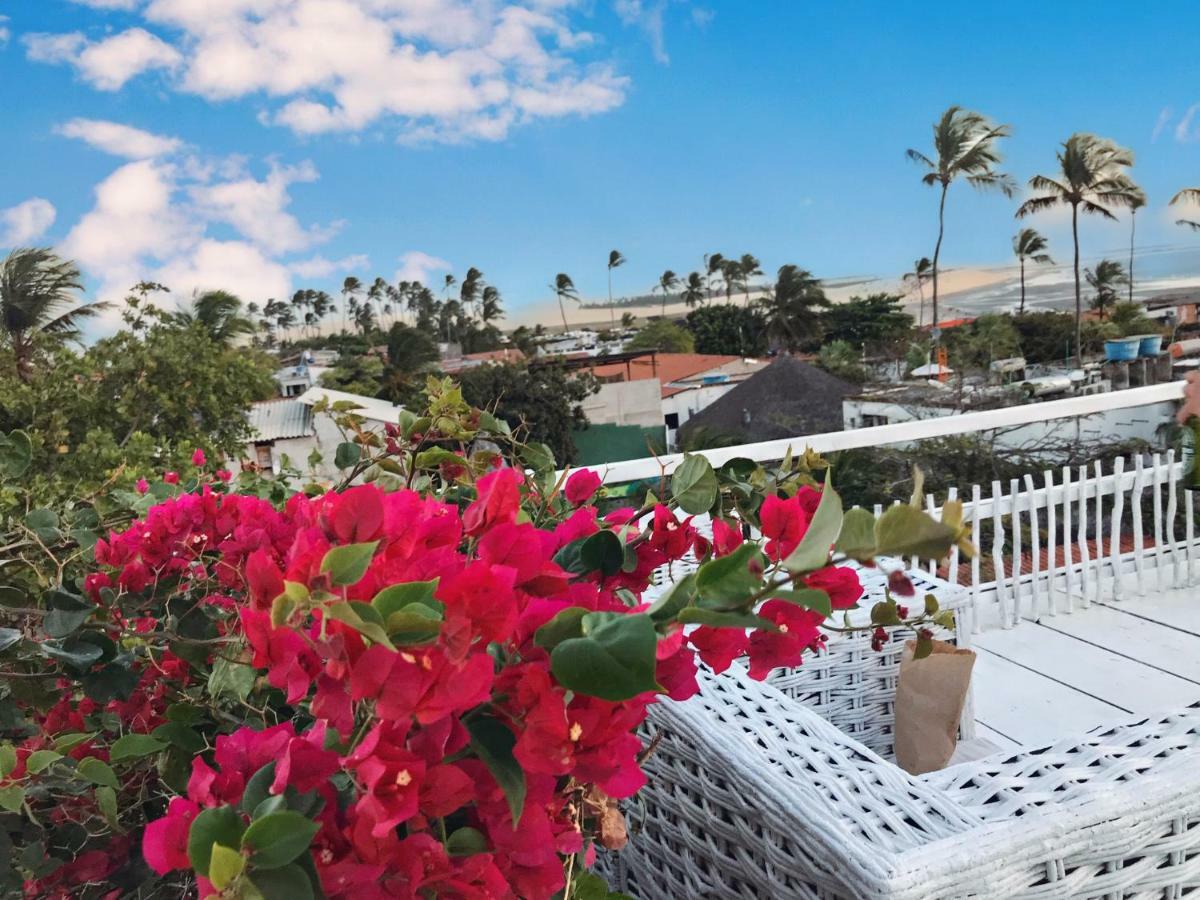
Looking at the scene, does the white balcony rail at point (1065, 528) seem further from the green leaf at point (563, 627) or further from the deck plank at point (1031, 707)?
the green leaf at point (563, 627)

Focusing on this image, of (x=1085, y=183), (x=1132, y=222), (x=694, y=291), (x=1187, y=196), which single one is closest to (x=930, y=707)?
(x=1187, y=196)

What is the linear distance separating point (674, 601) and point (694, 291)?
57.5 metres

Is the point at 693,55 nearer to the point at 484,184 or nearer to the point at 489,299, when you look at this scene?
the point at 484,184

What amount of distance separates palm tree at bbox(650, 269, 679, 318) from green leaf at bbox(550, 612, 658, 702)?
192 ft

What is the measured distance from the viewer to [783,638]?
0.33 m

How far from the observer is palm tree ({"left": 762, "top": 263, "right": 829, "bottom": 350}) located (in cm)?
4591

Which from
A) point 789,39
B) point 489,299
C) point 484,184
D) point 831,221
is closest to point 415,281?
point 489,299

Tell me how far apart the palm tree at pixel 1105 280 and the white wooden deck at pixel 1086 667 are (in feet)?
163

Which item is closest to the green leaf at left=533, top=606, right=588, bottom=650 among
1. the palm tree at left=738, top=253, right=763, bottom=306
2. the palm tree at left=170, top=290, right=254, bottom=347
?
the palm tree at left=170, top=290, right=254, bottom=347

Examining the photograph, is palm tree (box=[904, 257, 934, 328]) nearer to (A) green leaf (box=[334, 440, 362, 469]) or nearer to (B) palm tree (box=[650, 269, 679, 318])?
(B) palm tree (box=[650, 269, 679, 318])

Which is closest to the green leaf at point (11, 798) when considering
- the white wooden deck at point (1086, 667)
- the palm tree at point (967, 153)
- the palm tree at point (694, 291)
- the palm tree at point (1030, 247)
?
the white wooden deck at point (1086, 667)

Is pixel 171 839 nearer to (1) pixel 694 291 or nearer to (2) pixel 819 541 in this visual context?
(2) pixel 819 541

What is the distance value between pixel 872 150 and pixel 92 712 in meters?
73.1

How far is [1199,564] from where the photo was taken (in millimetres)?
2373
